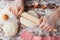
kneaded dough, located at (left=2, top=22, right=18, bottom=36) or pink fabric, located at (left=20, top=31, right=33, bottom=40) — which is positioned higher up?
kneaded dough, located at (left=2, top=22, right=18, bottom=36)

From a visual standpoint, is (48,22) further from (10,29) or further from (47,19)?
(10,29)

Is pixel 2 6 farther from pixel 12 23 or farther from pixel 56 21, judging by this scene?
pixel 56 21

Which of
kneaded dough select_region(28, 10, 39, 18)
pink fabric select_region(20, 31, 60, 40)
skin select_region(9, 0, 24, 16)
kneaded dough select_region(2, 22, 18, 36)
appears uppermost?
skin select_region(9, 0, 24, 16)

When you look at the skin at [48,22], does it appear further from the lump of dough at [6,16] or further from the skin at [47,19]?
the lump of dough at [6,16]

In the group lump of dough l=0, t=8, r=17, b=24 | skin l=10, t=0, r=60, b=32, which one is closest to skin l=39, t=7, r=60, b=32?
skin l=10, t=0, r=60, b=32

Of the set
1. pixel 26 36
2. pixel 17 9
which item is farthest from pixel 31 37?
pixel 17 9

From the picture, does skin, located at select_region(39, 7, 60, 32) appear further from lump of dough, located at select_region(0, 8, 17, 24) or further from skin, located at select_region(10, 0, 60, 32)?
lump of dough, located at select_region(0, 8, 17, 24)

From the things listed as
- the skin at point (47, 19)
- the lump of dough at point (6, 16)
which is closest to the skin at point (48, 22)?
the skin at point (47, 19)

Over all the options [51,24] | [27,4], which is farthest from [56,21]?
[27,4]

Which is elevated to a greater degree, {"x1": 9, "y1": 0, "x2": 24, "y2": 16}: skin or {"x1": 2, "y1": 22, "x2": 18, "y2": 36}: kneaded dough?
{"x1": 9, "y1": 0, "x2": 24, "y2": 16}: skin

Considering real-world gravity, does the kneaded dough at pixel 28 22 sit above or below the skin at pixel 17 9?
below

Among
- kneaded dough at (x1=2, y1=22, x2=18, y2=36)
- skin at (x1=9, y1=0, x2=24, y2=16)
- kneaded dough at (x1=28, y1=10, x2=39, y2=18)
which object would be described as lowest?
kneaded dough at (x1=2, y1=22, x2=18, y2=36)

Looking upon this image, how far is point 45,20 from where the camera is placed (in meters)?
0.76

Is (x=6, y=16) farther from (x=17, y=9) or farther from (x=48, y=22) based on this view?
(x=48, y=22)
